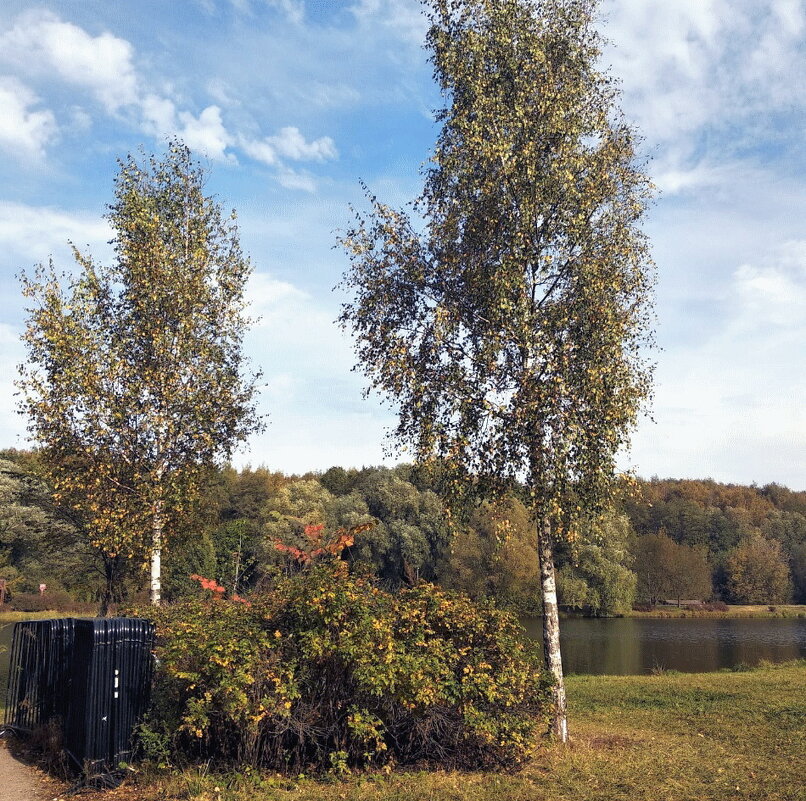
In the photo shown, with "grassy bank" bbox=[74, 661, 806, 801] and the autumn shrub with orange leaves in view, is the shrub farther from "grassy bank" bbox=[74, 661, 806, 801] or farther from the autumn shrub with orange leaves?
"grassy bank" bbox=[74, 661, 806, 801]

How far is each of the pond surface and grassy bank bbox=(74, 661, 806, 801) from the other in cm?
1396

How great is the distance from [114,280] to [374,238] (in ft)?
25.5

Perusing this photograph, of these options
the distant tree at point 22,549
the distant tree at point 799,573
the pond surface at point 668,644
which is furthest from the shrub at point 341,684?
the distant tree at point 799,573

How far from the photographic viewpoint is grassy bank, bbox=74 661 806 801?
830cm

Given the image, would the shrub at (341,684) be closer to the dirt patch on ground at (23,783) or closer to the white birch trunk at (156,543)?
the dirt patch on ground at (23,783)

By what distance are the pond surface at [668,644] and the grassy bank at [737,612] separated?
26.5ft

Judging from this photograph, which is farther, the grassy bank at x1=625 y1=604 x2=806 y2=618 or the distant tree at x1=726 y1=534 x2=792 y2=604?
the distant tree at x1=726 y1=534 x2=792 y2=604

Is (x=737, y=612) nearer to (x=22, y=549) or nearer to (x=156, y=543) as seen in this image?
(x=22, y=549)

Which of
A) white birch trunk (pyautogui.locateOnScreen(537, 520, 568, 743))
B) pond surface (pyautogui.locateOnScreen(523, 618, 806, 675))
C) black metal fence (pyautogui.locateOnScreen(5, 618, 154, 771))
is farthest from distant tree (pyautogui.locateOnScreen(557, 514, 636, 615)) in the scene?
black metal fence (pyautogui.locateOnScreen(5, 618, 154, 771))

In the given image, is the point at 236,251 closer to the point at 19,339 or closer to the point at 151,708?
the point at 19,339

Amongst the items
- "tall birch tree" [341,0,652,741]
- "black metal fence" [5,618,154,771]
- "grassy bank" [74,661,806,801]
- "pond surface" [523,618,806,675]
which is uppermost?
"tall birch tree" [341,0,652,741]

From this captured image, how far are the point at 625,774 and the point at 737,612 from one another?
7339 centimetres

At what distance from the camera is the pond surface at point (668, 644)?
31000 millimetres

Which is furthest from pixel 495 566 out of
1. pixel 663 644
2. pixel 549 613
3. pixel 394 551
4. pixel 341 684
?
pixel 341 684
